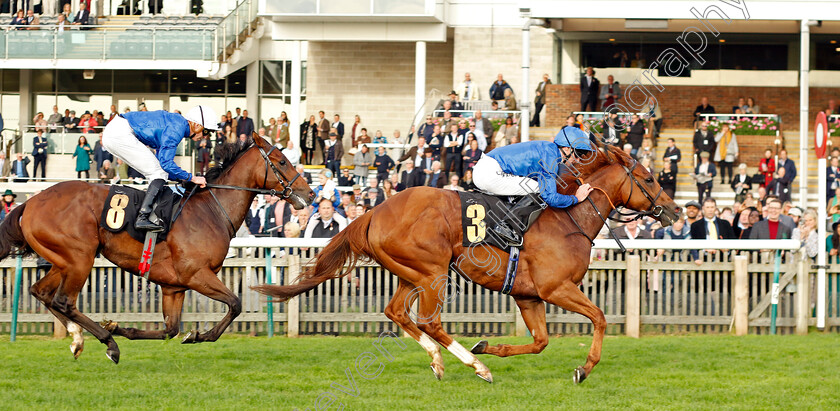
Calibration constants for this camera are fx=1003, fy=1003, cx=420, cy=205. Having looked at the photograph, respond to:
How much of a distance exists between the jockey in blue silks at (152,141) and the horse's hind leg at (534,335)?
2.46m

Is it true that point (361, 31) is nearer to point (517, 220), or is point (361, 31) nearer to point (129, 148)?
point (129, 148)

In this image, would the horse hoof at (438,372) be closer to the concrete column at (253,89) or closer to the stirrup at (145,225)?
the stirrup at (145,225)

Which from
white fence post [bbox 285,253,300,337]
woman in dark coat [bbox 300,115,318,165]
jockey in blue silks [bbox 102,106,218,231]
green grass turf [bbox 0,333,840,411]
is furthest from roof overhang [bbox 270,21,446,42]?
jockey in blue silks [bbox 102,106,218,231]

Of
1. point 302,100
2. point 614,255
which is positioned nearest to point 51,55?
point 302,100

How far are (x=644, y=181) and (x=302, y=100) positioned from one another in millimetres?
19053

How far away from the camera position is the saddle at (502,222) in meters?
7.07

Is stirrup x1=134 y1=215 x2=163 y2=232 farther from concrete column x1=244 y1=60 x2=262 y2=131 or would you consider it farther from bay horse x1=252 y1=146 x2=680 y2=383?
concrete column x1=244 y1=60 x2=262 y2=131

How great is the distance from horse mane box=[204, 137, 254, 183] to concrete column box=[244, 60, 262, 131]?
18.4 m

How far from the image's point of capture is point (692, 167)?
1756 centimetres

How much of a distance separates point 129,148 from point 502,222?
279 cm

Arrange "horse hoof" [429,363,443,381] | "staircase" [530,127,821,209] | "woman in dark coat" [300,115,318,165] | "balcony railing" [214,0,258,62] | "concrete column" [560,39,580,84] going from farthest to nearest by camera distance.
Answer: "balcony railing" [214,0,258,62]
"concrete column" [560,39,580,84]
"woman in dark coat" [300,115,318,165]
"staircase" [530,127,821,209]
"horse hoof" [429,363,443,381]

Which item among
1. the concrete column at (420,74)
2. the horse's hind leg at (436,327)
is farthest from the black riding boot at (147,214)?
the concrete column at (420,74)

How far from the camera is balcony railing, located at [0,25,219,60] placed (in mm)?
22859

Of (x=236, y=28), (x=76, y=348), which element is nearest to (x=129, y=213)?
(x=76, y=348)
